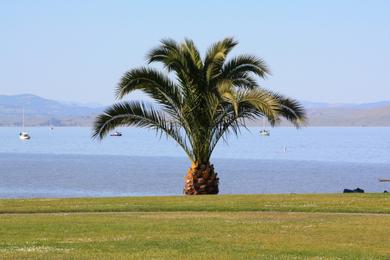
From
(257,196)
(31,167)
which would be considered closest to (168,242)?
(257,196)

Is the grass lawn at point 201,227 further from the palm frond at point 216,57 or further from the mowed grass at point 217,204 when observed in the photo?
the palm frond at point 216,57

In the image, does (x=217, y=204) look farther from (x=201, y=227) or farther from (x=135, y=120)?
(x=135, y=120)

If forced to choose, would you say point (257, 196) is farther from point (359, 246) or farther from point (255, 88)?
point (359, 246)

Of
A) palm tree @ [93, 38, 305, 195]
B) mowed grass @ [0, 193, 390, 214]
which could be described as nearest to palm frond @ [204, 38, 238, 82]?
palm tree @ [93, 38, 305, 195]

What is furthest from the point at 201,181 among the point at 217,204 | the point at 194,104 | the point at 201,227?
the point at 201,227

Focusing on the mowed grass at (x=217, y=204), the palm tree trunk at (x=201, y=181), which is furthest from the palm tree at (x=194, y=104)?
the mowed grass at (x=217, y=204)

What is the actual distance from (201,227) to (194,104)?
1229 centimetres

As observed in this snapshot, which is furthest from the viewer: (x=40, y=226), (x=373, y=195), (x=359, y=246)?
(x=373, y=195)

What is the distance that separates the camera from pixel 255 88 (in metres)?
31.3

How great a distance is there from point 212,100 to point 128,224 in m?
11.4

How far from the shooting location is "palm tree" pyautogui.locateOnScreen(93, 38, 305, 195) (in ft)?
101

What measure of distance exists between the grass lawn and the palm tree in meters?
4.32

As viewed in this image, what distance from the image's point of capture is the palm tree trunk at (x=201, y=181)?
30.7 meters

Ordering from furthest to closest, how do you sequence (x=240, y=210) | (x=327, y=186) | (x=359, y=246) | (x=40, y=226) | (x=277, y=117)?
(x=327, y=186), (x=277, y=117), (x=240, y=210), (x=40, y=226), (x=359, y=246)
